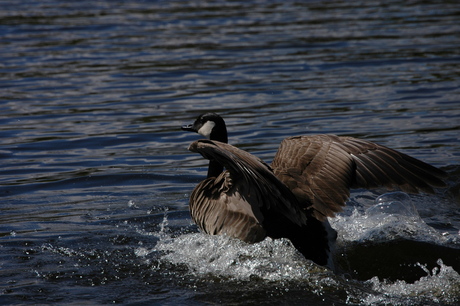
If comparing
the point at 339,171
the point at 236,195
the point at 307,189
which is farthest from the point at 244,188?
the point at 339,171

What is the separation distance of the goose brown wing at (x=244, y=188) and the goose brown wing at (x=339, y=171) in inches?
11.6

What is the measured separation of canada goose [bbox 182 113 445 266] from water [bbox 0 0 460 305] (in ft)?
0.87

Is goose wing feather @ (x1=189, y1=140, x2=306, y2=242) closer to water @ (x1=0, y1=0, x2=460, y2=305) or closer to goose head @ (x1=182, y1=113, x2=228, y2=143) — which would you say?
water @ (x1=0, y1=0, x2=460, y2=305)

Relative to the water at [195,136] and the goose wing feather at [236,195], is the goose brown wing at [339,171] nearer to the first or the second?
the goose wing feather at [236,195]

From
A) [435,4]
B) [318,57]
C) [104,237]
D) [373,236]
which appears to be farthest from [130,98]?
[435,4]

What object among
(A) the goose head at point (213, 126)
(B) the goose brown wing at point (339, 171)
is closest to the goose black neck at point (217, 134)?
(A) the goose head at point (213, 126)

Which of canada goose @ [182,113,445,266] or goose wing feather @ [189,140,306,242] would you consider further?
canada goose @ [182,113,445,266]

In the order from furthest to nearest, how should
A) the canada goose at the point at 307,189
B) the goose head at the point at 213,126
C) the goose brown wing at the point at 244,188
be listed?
the goose head at the point at 213,126, the canada goose at the point at 307,189, the goose brown wing at the point at 244,188

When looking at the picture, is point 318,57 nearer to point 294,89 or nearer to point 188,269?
point 294,89

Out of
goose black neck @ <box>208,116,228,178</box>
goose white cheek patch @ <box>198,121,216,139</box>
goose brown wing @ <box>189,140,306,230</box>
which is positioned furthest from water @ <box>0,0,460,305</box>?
goose white cheek patch @ <box>198,121,216,139</box>

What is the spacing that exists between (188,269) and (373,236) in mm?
1788

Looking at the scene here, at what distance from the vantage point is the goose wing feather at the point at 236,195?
4.72 m

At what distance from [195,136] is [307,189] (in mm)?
4333

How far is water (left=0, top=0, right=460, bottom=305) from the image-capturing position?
17.4 ft
